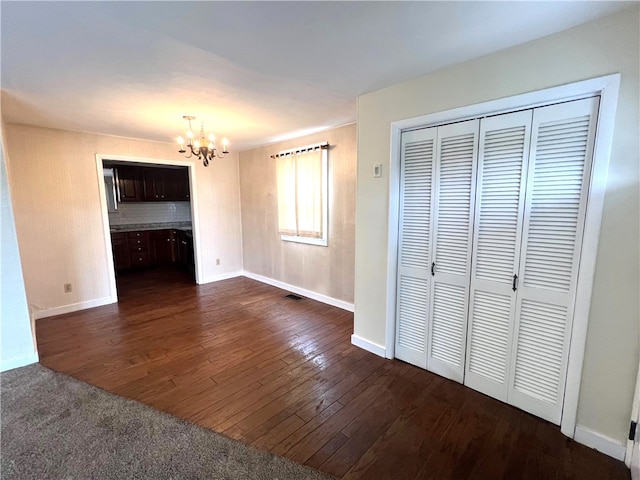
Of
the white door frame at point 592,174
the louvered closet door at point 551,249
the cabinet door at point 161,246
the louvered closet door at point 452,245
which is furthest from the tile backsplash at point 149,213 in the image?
the louvered closet door at point 551,249

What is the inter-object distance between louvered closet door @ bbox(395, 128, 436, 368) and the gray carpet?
1385 millimetres

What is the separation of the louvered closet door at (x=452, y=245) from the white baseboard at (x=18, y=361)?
3.62m

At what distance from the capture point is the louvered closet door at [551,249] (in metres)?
1.68

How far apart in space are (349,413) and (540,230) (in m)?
1.79

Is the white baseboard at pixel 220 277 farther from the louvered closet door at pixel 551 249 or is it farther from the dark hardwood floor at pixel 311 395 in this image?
the louvered closet door at pixel 551 249

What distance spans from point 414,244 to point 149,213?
6.48 metres

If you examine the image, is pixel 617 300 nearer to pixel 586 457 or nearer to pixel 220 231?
pixel 586 457

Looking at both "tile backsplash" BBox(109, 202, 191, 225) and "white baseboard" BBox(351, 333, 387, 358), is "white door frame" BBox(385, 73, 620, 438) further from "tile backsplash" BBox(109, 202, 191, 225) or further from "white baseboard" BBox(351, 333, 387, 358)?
"tile backsplash" BBox(109, 202, 191, 225)

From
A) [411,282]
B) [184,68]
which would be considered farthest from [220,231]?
[411,282]

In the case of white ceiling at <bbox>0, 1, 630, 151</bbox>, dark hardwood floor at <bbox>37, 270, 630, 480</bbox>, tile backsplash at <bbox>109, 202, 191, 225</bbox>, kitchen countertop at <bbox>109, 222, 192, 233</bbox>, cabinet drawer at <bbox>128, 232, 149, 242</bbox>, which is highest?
white ceiling at <bbox>0, 1, 630, 151</bbox>

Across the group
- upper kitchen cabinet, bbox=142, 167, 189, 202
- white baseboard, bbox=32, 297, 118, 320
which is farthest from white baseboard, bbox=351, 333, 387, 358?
upper kitchen cabinet, bbox=142, 167, 189, 202

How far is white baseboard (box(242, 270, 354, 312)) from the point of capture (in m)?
3.96

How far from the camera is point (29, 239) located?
3.54 m

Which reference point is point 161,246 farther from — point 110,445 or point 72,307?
point 110,445
